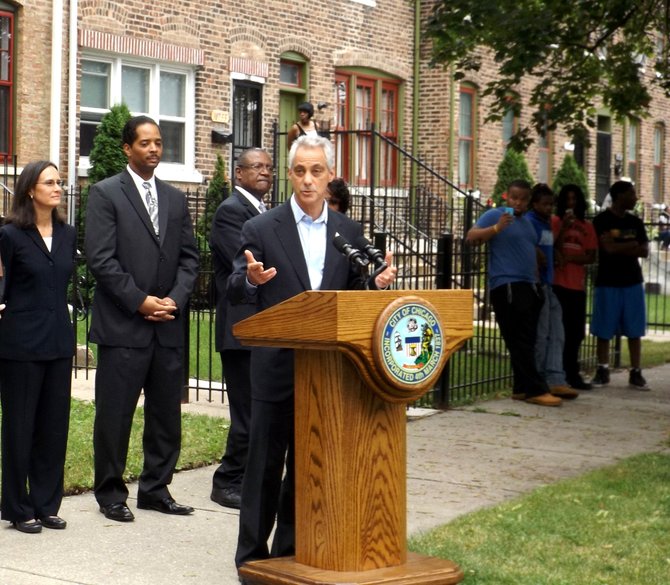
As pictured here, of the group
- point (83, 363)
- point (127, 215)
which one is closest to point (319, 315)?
point (127, 215)

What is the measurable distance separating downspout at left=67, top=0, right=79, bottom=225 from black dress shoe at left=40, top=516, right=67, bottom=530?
10.8 meters

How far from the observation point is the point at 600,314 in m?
13.1

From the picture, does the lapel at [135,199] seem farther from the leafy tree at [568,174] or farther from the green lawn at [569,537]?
the leafy tree at [568,174]

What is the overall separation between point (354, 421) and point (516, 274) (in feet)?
22.5

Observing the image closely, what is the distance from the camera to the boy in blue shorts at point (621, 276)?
12.8 metres

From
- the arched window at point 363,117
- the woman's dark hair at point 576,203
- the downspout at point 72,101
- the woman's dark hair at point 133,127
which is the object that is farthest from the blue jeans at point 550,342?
the arched window at point 363,117

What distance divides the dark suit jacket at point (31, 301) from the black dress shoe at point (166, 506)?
0.97 m

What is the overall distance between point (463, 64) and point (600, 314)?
296cm

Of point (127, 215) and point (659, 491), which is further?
point (659, 491)

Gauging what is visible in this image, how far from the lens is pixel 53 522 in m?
6.71

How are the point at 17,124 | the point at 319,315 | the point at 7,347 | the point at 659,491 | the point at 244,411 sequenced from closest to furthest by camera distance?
the point at 319,315, the point at 7,347, the point at 244,411, the point at 659,491, the point at 17,124

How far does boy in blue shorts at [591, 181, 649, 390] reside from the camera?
12.8 meters

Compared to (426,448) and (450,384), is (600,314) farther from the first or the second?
(426,448)

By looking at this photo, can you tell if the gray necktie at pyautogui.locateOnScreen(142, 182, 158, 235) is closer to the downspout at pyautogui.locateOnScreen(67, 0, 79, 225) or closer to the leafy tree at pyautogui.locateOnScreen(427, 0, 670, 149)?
the leafy tree at pyautogui.locateOnScreen(427, 0, 670, 149)
